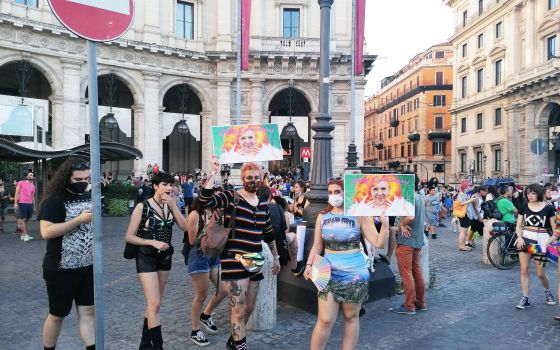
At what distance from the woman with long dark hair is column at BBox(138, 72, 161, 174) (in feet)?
71.2

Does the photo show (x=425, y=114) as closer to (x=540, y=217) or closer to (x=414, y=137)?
(x=414, y=137)

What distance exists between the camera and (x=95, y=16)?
2902 millimetres

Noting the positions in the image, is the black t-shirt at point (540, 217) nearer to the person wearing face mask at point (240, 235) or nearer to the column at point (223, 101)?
the person wearing face mask at point (240, 235)

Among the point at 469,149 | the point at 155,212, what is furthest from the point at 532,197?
the point at 469,149

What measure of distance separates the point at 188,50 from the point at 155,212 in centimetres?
2456

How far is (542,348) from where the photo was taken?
4984 millimetres

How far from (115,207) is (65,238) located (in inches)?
632

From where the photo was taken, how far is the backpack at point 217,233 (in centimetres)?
423

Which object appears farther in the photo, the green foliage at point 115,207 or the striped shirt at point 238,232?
the green foliage at point 115,207

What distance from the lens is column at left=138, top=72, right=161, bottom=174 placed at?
25.9 metres

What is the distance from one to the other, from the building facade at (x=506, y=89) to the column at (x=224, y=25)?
2200 centimetres

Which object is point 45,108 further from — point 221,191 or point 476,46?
point 476,46

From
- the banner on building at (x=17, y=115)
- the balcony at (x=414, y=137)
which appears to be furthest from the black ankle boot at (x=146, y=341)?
the balcony at (x=414, y=137)

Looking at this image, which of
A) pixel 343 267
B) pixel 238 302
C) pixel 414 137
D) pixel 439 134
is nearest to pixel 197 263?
pixel 238 302
